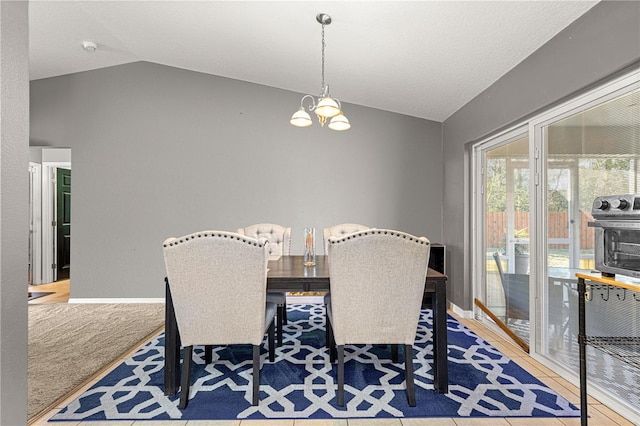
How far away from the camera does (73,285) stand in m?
4.36

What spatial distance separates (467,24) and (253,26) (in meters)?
1.75

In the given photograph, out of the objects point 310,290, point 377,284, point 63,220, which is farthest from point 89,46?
point 377,284

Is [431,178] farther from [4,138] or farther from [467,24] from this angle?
[4,138]

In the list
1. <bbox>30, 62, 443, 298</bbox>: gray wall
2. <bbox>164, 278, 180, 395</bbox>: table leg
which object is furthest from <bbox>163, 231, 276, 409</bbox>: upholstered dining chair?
<bbox>30, 62, 443, 298</bbox>: gray wall

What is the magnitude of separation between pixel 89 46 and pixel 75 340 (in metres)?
3.06

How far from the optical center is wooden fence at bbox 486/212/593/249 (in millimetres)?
2209

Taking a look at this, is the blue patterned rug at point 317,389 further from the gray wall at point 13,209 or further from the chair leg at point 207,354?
the gray wall at point 13,209

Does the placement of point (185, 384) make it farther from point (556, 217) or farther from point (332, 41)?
point (332, 41)

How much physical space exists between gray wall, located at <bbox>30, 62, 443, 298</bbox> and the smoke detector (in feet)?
1.70

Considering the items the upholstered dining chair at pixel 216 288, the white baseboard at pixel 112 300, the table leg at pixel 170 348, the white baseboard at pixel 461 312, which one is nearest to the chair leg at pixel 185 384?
the upholstered dining chair at pixel 216 288

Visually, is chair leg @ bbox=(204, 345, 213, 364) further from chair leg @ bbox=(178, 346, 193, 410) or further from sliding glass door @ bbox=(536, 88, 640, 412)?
sliding glass door @ bbox=(536, 88, 640, 412)

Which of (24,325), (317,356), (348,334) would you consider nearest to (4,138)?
(24,325)

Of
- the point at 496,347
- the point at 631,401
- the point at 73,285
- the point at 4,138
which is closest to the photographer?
the point at 4,138

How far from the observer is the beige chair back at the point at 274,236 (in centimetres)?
346
